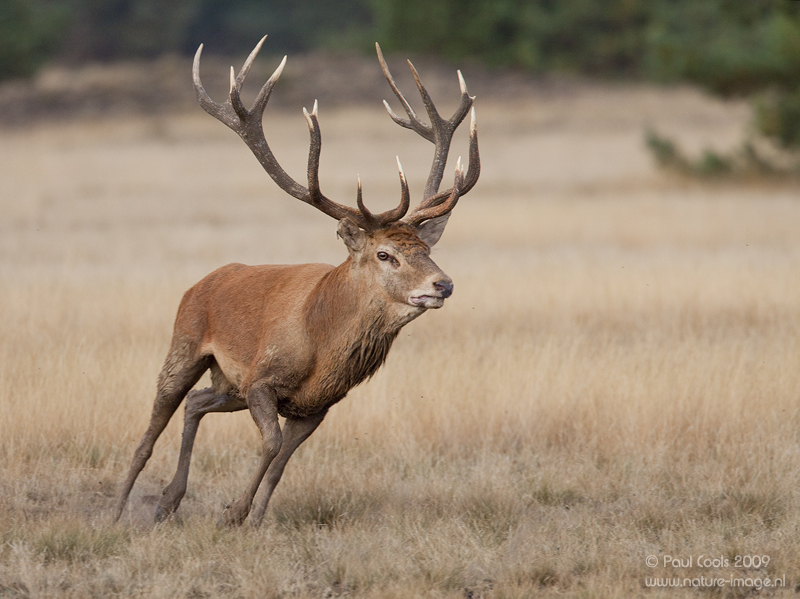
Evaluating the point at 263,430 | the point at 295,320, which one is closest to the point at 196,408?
the point at 263,430

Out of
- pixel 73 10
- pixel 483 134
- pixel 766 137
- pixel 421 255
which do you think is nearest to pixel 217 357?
pixel 421 255

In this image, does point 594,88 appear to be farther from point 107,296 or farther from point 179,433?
point 179,433

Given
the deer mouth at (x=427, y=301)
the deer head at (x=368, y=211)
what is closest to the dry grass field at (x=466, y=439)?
the deer mouth at (x=427, y=301)

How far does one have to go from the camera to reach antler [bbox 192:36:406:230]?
17.6ft

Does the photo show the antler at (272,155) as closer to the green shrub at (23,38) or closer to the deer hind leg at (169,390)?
the deer hind leg at (169,390)

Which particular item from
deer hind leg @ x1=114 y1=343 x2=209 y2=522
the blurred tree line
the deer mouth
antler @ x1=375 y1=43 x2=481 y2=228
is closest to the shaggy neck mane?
the deer mouth

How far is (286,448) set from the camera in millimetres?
5715

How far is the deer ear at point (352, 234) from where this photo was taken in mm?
5352

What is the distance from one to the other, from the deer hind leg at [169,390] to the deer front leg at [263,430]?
737 millimetres

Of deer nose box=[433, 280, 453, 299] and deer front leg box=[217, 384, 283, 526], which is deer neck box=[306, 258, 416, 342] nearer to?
deer nose box=[433, 280, 453, 299]

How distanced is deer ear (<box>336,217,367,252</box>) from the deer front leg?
0.86 metres

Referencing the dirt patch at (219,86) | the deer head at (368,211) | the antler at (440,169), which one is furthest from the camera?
the dirt patch at (219,86)

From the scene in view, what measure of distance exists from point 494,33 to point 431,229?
51061 mm

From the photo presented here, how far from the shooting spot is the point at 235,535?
5.43m
